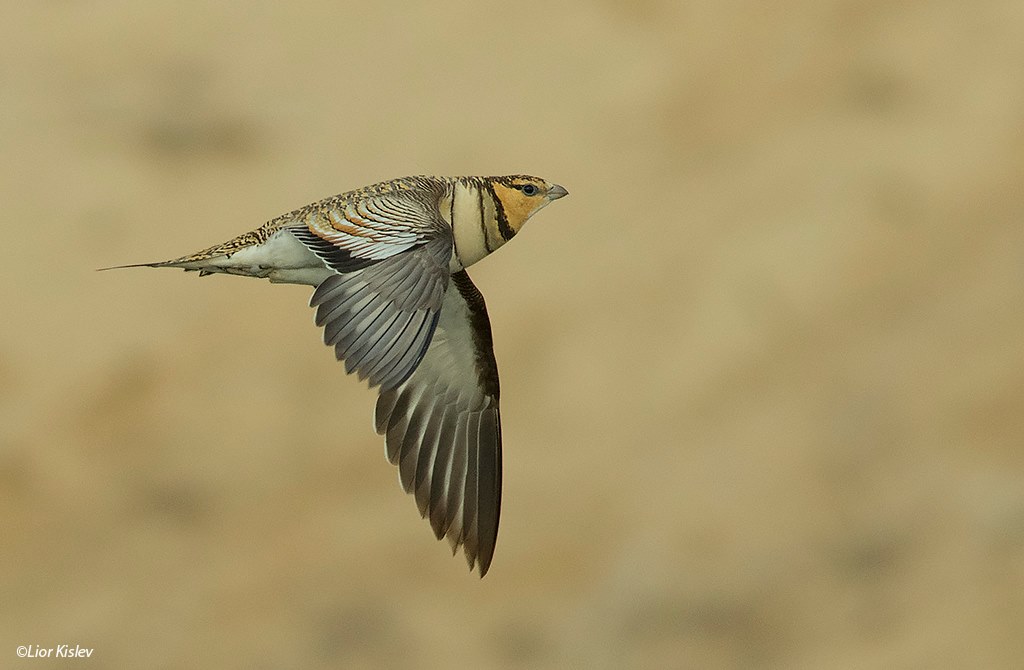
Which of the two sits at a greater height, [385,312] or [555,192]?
[555,192]

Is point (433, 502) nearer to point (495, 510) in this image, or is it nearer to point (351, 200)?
point (495, 510)

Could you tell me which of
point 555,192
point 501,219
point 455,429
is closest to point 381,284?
point 501,219

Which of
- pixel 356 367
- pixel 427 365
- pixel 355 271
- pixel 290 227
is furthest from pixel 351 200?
pixel 427 365

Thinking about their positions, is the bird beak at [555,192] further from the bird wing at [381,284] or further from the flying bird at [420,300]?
the bird wing at [381,284]

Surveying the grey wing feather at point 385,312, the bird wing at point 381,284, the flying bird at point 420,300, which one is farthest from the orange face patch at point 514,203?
the grey wing feather at point 385,312

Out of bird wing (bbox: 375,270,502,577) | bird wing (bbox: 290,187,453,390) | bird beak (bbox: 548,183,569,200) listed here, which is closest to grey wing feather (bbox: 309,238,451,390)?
bird wing (bbox: 290,187,453,390)

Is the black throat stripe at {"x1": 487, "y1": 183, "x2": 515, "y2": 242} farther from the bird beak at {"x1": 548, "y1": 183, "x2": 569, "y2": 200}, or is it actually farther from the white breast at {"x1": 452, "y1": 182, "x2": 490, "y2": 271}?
the bird beak at {"x1": 548, "y1": 183, "x2": 569, "y2": 200}

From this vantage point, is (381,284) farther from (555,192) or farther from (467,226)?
(555,192)
